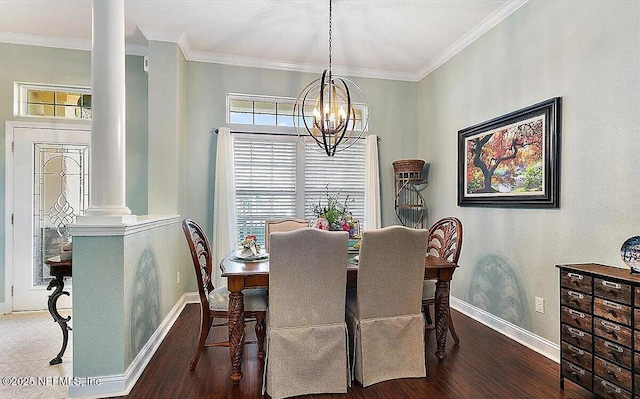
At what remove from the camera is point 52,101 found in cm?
405

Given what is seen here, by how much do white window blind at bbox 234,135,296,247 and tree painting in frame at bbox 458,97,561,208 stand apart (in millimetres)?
2147

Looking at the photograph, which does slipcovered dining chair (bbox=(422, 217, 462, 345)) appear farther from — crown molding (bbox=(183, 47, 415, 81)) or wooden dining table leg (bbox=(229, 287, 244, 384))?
crown molding (bbox=(183, 47, 415, 81))

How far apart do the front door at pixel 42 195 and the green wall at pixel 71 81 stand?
0.14 meters

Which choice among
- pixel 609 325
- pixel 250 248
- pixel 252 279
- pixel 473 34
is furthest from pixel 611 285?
pixel 473 34

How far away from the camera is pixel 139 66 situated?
420 centimetres

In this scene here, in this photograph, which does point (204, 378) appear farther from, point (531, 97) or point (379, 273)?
point (531, 97)

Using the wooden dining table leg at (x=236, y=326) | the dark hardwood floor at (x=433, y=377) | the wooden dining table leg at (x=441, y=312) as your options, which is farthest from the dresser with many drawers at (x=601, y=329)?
the wooden dining table leg at (x=236, y=326)

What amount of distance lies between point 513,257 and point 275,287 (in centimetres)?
230

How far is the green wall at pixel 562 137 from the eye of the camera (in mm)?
2262

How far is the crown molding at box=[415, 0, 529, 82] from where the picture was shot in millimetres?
3190

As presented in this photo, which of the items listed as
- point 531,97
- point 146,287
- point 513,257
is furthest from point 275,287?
point 531,97

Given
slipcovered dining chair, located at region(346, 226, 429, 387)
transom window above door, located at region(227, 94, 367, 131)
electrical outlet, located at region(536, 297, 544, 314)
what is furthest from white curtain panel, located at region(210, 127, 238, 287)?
electrical outlet, located at region(536, 297, 544, 314)

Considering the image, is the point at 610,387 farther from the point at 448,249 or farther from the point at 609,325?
the point at 448,249

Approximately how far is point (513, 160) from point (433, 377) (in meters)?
2.03
